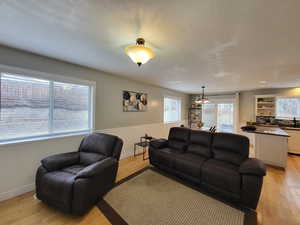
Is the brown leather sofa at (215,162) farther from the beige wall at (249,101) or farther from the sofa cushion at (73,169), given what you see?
the beige wall at (249,101)

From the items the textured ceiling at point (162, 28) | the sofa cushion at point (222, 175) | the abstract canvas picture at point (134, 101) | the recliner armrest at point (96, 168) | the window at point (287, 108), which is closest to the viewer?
the textured ceiling at point (162, 28)

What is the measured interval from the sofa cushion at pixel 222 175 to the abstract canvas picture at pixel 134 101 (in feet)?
8.65

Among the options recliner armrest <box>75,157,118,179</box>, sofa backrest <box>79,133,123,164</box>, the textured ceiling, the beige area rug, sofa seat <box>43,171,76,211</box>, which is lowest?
the beige area rug

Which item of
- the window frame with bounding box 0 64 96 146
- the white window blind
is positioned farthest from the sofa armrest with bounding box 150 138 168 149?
the white window blind

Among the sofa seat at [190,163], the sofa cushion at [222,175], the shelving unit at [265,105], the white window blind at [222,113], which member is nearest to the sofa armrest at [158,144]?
the sofa seat at [190,163]

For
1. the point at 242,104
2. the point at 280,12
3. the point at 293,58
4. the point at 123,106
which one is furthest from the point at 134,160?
the point at 242,104

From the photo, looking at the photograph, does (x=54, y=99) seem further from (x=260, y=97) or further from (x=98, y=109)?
(x=260, y=97)

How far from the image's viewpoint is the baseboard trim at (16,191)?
203 cm

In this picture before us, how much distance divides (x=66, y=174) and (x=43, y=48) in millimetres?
2065

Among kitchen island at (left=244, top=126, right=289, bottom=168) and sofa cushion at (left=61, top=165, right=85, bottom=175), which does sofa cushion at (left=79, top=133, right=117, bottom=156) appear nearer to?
sofa cushion at (left=61, top=165, right=85, bottom=175)

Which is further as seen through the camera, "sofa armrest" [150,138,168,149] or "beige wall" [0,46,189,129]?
"sofa armrest" [150,138,168,149]

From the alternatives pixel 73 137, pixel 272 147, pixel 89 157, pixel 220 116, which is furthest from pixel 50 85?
pixel 220 116

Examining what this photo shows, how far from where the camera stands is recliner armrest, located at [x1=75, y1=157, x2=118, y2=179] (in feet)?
5.84

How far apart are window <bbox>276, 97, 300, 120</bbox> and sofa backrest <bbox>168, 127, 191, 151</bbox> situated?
463cm
